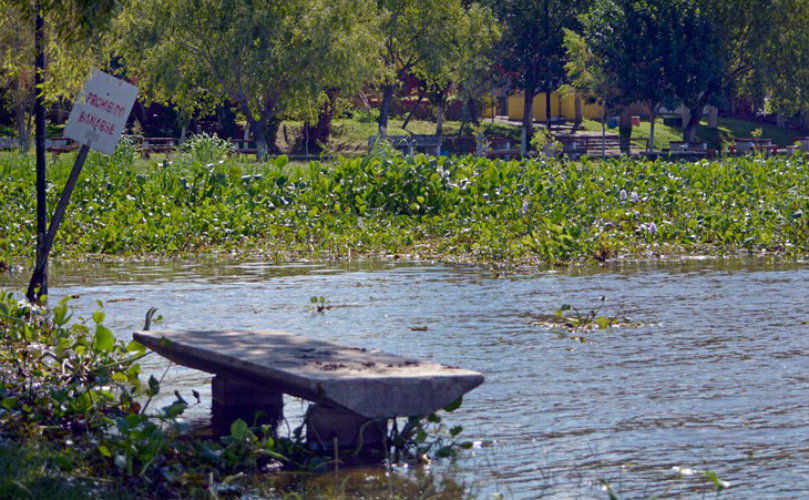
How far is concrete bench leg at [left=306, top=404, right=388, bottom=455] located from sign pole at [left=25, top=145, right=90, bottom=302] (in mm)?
4222

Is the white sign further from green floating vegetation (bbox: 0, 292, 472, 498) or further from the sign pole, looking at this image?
green floating vegetation (bbox: 0, 292, 472, 498)

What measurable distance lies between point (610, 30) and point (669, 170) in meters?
40.2

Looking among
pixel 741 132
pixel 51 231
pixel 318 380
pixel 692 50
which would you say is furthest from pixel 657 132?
pixel 318 380

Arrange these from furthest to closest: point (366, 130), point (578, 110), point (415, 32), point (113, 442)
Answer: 1. point (578, 110)
2. point (366, 130)
3. point (415, 32)
4. point (113, 442)

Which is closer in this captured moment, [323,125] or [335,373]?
[335,373]

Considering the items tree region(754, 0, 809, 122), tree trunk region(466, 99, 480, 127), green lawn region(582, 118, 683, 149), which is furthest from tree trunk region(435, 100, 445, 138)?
tree region(754, 0, 809, 122)

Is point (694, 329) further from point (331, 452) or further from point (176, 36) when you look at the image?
point (176, 36)

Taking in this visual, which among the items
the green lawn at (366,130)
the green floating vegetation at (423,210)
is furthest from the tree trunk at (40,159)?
the green lawn at (366,130)

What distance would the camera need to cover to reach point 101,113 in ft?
35.4

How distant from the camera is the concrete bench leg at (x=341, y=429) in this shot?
25.4ft

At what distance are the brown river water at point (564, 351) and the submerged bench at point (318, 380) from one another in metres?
0.34

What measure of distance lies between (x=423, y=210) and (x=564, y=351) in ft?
36.2

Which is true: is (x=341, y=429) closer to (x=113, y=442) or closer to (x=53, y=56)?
(x=113, y=442)

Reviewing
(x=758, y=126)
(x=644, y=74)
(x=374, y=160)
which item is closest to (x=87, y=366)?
(x=374, y=160)
